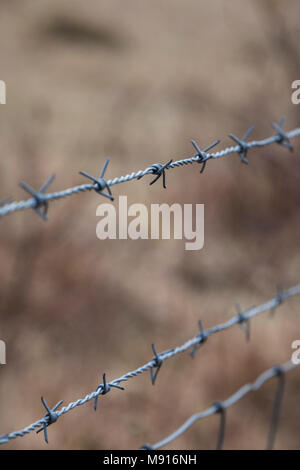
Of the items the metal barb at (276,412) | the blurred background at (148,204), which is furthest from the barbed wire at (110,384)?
the blurred background at (148,204)

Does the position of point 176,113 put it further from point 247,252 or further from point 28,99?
point 247,252

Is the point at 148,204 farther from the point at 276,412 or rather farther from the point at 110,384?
the point at 110,384

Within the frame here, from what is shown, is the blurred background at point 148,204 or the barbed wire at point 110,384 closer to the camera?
the barbed wire at point 110,384

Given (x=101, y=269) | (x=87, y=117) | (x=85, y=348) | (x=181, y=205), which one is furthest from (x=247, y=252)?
(x=87, y=117)

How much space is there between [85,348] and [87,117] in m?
3.24

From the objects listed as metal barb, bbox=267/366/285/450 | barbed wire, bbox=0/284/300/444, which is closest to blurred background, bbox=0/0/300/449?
metal barb, bbox=267/366/285/450

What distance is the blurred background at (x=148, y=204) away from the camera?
→ 3172 mm

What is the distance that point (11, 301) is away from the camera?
3.94 meters

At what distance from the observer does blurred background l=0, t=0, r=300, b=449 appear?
3.17 metres

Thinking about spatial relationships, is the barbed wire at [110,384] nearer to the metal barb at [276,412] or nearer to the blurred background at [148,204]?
the metal barb at [276,412]

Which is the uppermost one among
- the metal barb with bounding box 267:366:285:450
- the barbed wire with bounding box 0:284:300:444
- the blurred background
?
the blurred background

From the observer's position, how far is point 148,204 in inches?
196

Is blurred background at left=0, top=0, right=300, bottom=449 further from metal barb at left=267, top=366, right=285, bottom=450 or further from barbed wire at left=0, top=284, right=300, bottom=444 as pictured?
barbed wire at left=0, top=284, right=300, bottom=444
